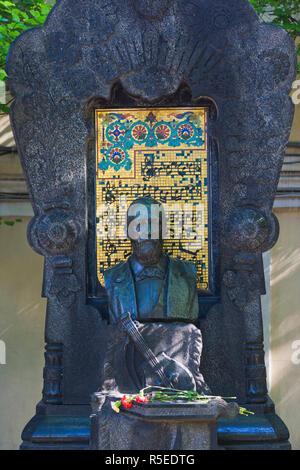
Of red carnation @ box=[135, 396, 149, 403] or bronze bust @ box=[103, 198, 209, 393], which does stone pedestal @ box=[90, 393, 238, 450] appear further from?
bronze bust @ box=[103, 198, 209, 393]

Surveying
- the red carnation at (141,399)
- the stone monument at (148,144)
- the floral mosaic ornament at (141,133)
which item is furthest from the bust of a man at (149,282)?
the red carnation at (141,399)

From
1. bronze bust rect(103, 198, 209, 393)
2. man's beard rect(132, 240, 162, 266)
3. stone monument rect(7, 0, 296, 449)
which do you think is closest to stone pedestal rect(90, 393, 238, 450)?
bronze bust rect(103, 198, 209, 393)

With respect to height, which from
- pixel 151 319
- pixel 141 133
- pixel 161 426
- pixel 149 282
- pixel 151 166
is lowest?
pixel 161 426

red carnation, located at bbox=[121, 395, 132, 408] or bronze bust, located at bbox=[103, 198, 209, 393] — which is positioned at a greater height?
bronze bust, located at bbox=[103, 198, 209, 393]

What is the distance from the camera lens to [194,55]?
26.2 feet

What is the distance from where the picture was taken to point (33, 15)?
31.8 ft

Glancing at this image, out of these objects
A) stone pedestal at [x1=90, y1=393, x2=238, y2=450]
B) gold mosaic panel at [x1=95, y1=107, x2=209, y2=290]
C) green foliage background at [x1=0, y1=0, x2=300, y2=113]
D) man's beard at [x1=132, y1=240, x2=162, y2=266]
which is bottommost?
stone pedestal at [x1=90, y1=393, x2=238, y2=450]

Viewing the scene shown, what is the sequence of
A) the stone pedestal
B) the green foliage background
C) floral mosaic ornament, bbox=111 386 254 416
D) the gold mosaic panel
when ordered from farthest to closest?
the green foliage background, the gold mosaic panel, floral mosaic ornament, bbox=111 386 254 416, the stone pedestal

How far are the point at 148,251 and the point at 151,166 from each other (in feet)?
3.39

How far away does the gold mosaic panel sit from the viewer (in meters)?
8.08

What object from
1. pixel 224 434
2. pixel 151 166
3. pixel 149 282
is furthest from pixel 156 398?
pixel 151 166

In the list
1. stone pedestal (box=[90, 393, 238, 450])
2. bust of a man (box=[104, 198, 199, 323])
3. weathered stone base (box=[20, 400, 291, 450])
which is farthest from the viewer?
bust of a man (box=[104, 198, 199, 323])

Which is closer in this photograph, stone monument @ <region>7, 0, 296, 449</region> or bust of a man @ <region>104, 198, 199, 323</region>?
bust of a man @ <region>104, 198, 199, 323</region>

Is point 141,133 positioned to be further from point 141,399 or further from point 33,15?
point 141,399
